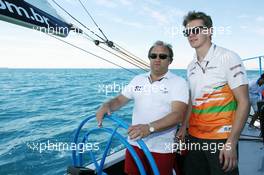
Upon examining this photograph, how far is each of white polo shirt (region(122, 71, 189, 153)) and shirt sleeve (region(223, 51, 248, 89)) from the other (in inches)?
14.9

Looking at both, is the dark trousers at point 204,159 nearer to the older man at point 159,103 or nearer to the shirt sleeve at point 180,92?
the older man at point 159,103

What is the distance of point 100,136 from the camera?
8.03m

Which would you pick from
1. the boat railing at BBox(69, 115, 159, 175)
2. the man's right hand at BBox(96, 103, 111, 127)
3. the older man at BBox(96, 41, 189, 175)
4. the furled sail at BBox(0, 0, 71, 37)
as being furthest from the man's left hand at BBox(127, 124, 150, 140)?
the furled sail at BBox(0, 0, 71, 37)

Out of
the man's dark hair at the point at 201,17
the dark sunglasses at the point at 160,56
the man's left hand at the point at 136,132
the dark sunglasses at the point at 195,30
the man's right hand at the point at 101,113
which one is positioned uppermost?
the man's dark hair at the point at 201,17

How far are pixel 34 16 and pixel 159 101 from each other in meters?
1.24

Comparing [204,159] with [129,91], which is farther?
[129,91]

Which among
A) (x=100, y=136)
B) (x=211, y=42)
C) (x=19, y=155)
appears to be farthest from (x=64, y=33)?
(x=100, y=136)

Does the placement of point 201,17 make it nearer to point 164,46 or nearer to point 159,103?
point 164,46

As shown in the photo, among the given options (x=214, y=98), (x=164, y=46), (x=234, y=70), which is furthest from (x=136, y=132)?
(x=164, y=46)

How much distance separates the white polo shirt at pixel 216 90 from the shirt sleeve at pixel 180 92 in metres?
0.07

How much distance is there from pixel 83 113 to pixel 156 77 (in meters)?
10.5

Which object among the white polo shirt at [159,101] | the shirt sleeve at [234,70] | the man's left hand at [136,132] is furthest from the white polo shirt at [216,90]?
the man's left hand at [136,132]

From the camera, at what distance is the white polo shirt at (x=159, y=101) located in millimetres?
2094

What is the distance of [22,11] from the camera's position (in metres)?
1.90
